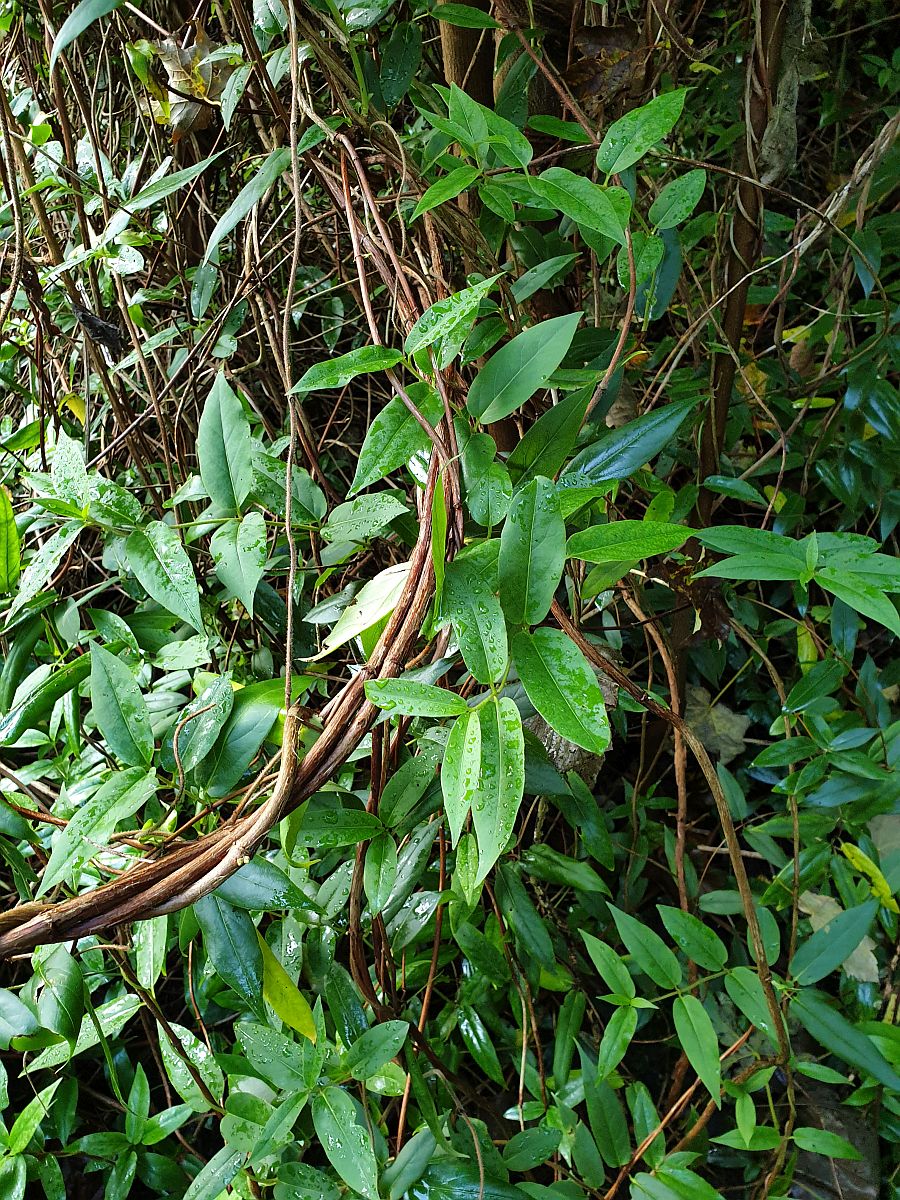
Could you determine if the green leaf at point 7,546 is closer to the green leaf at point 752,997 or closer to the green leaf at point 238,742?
the green leaf at point 238,742

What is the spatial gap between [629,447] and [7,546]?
17.2 inches

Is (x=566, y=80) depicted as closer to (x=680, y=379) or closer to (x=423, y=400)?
(x=680, y=379)

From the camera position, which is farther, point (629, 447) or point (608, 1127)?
point (608, 1127)

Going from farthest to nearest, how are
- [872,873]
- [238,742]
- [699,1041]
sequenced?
1. [872,873]
2. [699,1041]
3. [238,742]

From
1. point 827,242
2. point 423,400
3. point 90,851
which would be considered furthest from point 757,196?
point 90,851

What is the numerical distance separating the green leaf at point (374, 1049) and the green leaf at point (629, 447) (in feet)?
1.26

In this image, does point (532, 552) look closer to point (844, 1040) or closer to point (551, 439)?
point (551, 439)

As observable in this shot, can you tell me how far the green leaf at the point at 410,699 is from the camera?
1.36 ft

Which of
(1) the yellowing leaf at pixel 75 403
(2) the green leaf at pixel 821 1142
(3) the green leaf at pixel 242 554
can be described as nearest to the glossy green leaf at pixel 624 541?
(3) the green leaf at pixel 242 554

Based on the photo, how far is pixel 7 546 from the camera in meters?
0.60

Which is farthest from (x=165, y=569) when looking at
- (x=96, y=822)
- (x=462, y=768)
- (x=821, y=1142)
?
(x=821, y=1142)

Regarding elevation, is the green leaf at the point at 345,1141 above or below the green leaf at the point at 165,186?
below

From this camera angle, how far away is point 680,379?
3.12 ft

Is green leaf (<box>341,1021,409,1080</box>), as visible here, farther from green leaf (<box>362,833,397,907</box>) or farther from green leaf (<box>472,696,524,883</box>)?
green leaf (<box>472,696,524,883</box>)
